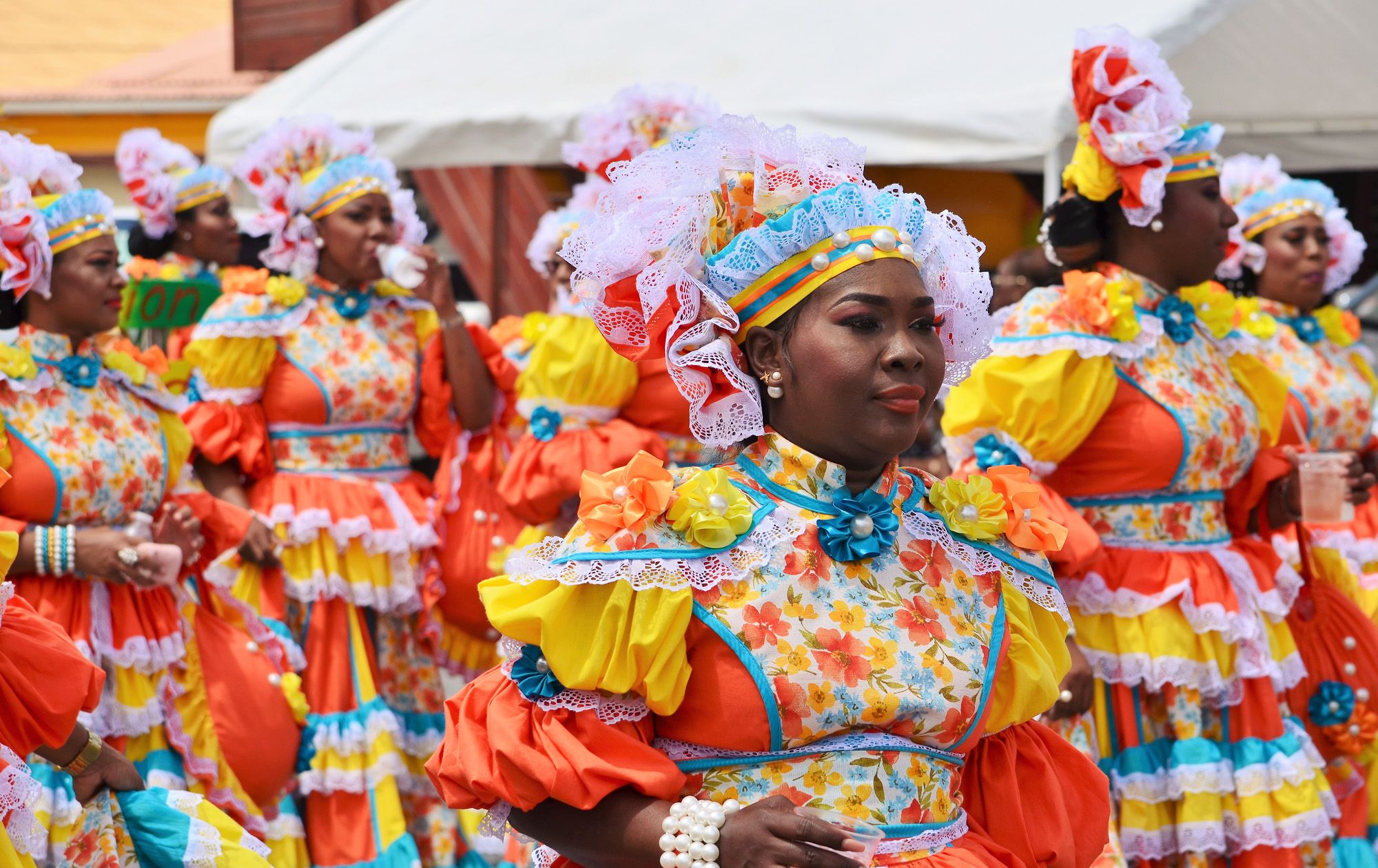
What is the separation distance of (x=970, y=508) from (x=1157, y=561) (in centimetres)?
180

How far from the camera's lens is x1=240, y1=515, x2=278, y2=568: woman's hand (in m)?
5.46

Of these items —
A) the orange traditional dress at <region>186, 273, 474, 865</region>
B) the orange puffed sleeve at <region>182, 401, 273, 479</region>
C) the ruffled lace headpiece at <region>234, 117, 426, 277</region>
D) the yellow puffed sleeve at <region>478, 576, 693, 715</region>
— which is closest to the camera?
the yellow puffed sleeve at <region>478, 576, 693, 715</region>

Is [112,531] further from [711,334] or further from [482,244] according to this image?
[482,244]

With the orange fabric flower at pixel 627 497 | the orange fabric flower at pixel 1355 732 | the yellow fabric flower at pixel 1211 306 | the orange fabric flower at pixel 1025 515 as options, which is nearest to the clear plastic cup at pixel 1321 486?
the yellow fabric flower at pixel 1211 306

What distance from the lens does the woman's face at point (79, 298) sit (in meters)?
4.70

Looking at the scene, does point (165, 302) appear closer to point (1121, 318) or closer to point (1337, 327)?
point (1121, 318)

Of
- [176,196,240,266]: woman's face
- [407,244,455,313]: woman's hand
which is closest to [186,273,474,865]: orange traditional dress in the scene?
[407,244,455,313]: woman's hand

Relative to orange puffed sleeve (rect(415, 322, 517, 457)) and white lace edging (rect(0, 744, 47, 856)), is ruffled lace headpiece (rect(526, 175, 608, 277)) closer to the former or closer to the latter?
orange puffed sleeve (rect(415, 322, 517, 457))

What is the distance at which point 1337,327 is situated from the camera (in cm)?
642

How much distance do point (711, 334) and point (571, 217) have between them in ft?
12.7

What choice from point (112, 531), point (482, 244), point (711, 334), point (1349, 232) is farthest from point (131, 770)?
point (482, 244)

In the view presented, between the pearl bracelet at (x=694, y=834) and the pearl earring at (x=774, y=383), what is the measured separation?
27.5 inches

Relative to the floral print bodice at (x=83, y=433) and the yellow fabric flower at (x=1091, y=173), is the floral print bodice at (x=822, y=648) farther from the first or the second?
the floral print bodice at (x=83, y=433)

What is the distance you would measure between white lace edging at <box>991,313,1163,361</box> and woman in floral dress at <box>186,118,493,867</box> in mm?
2429
